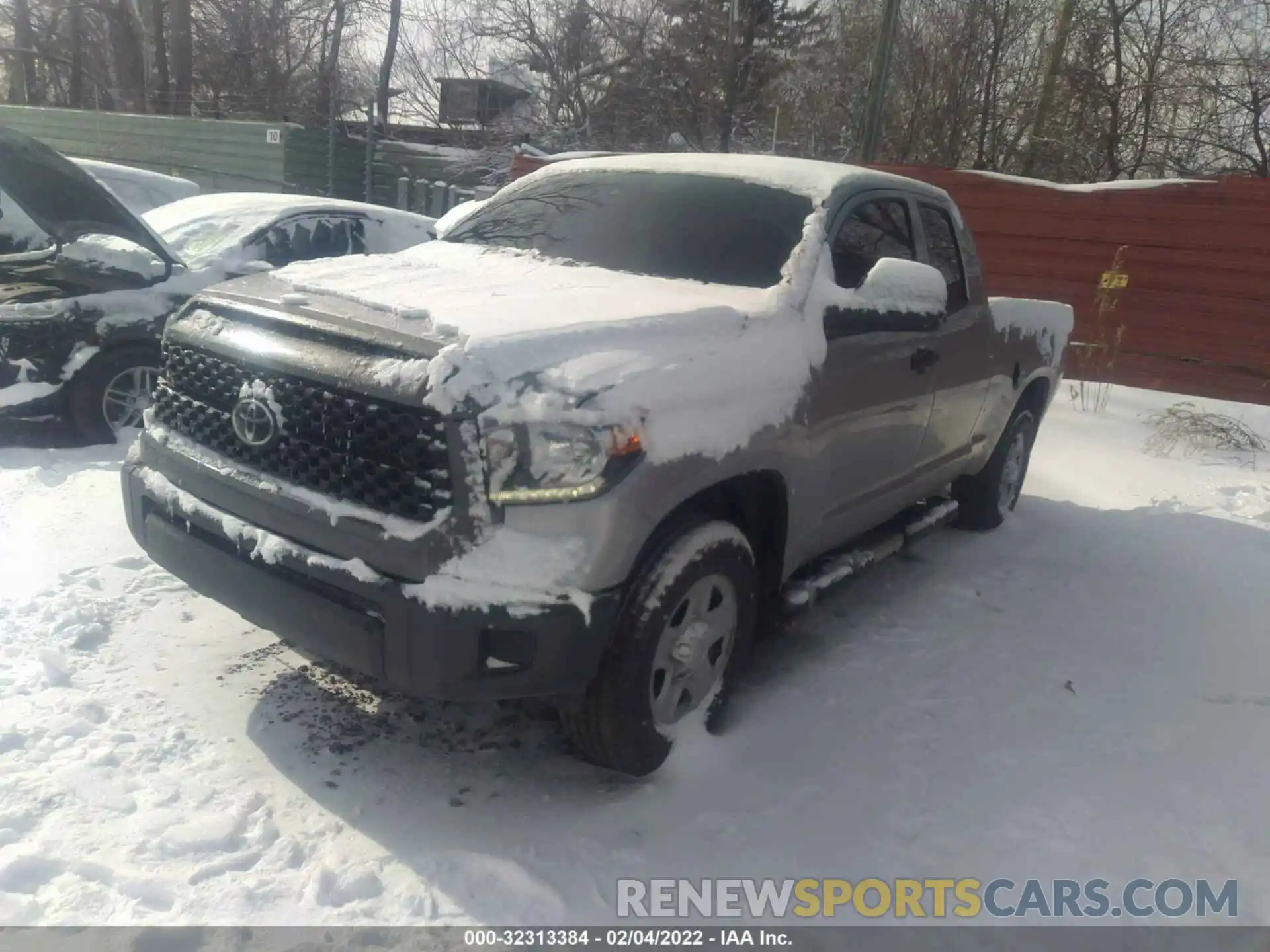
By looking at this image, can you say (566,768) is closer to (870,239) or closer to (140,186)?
(870,239)

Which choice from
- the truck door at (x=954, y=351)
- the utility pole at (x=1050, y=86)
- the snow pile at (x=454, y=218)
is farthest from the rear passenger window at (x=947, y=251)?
the utility pole at (x=1050, y=86)

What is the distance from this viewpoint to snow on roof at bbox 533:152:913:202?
12.3 ft

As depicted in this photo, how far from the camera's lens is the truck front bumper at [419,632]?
2398 mm

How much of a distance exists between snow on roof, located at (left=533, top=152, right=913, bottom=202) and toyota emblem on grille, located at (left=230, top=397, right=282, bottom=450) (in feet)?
6.76

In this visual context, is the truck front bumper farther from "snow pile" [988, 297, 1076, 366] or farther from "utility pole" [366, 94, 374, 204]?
"utility pole" [366, 94, 374, 204]

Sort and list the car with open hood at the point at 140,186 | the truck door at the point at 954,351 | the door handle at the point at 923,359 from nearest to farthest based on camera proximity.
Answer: the door handle at the point at 923,359, the truck door at the point at 954,351, the car with open hood at the point at 140,186

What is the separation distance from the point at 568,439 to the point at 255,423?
0.94 metres

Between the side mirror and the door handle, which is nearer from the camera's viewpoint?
the side mirror

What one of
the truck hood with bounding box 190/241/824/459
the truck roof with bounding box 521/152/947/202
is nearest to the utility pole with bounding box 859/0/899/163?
the truck roof with bounding box 521/152/947/202

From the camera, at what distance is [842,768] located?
121 inches

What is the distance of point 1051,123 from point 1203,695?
1462 cm

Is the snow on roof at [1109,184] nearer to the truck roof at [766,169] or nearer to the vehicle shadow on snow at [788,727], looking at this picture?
the vehicle shadow on snow at [788,727]

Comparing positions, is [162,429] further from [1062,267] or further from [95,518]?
[1062,267]

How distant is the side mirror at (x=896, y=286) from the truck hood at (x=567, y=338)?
287 mm
